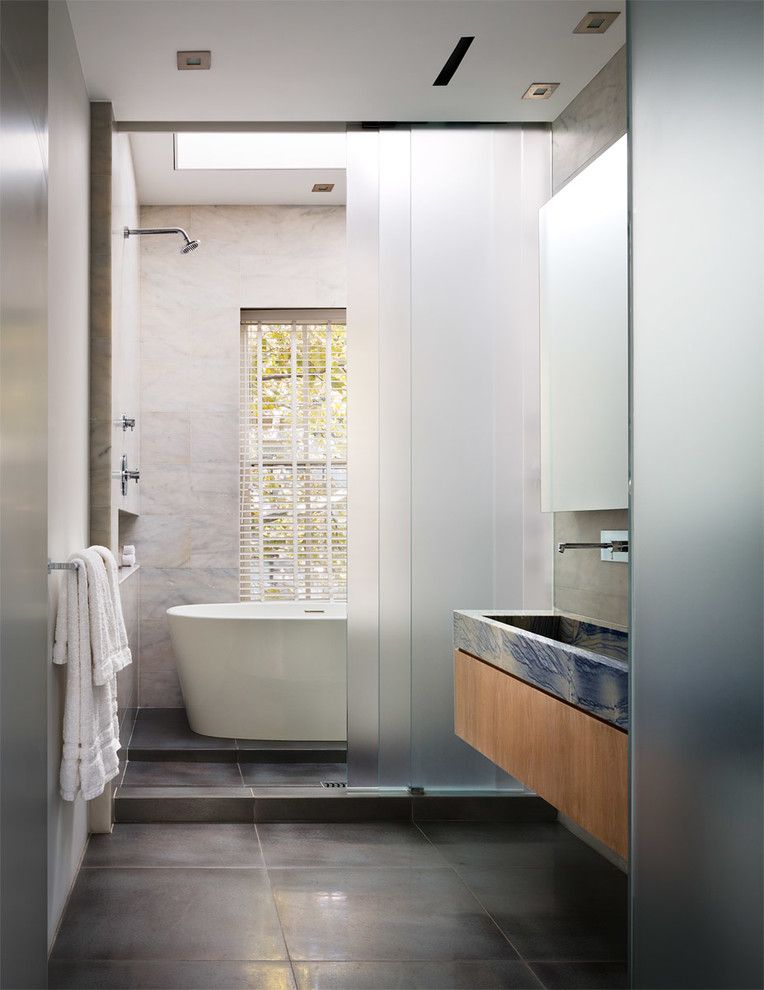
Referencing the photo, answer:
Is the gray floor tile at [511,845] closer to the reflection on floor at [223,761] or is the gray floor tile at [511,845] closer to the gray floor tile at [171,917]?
the reflection on floor at [223,761]

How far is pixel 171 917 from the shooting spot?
2.77 meters

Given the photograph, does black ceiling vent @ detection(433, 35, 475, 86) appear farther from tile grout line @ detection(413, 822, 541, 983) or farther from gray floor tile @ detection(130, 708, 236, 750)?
gray floor tile @ detection(130, 708, 236, 750)

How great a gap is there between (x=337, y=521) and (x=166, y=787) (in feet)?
6.88

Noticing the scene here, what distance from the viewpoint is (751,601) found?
3.10 ft

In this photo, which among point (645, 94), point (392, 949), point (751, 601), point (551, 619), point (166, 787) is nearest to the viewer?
point (751, 601)

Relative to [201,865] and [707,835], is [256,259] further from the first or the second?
[707,835]

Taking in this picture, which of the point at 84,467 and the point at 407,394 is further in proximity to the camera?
the point at 407,394

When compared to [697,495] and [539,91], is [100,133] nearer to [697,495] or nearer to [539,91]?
[539,91]

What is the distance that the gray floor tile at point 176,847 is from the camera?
3.23m

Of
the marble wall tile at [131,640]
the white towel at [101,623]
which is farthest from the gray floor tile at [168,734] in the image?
the white towel at [101,623]

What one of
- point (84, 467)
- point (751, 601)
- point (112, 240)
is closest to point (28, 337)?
point (751, 601)

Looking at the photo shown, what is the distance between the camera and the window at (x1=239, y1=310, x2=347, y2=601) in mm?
5527

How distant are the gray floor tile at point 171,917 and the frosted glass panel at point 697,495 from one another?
1.70 meters

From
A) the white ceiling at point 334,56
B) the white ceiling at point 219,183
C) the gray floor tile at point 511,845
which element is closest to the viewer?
the white ceiling at point 334,56
